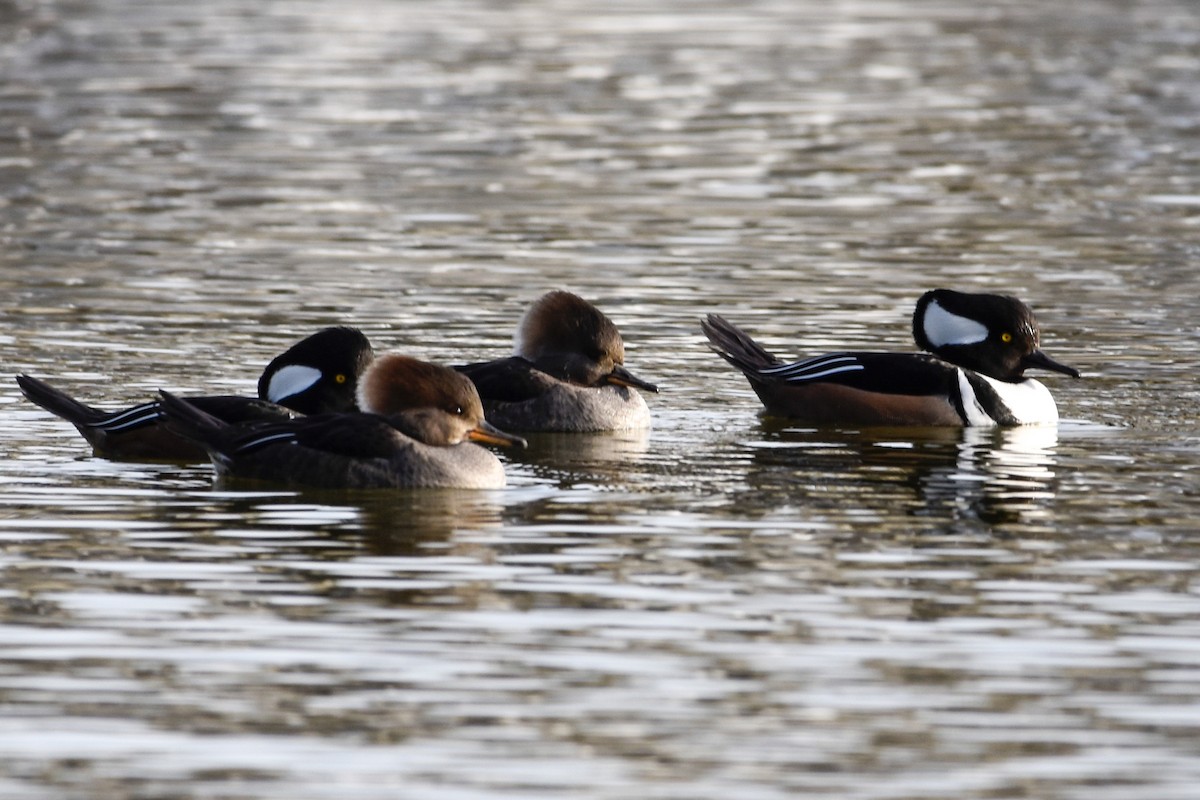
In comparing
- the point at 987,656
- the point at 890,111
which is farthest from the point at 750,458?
the point at 890,111

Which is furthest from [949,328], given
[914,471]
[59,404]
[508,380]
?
[59,404]

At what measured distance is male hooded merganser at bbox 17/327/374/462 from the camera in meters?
13.5

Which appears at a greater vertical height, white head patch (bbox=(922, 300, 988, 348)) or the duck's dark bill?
white head patch (bbox=(922, 300, 988, 348))

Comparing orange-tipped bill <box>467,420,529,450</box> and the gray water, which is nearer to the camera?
the gray water

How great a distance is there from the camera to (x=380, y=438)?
1267cm

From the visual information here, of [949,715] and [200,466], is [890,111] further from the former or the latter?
[949,715]

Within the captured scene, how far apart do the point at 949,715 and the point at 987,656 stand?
0.78m

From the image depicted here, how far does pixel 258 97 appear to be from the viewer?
112ft

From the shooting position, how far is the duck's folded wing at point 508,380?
49.2 feet

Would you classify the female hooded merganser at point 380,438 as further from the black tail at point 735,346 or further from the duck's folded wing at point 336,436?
the black tail at point 735,346

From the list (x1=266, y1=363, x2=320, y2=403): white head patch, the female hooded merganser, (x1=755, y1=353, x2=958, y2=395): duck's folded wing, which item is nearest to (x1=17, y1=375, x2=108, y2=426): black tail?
the female hooded merganser

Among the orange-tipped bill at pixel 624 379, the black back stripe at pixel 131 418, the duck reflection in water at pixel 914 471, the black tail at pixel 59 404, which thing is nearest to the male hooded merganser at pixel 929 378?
the duck reflection in water at pixel 914 471

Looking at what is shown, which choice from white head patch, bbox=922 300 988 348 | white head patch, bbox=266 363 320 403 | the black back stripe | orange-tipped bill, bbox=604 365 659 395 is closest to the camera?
the black back stripe

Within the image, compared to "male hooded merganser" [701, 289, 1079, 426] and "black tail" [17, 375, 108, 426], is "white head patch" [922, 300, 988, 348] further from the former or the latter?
"black tail" [17, 375, 108, 426]
